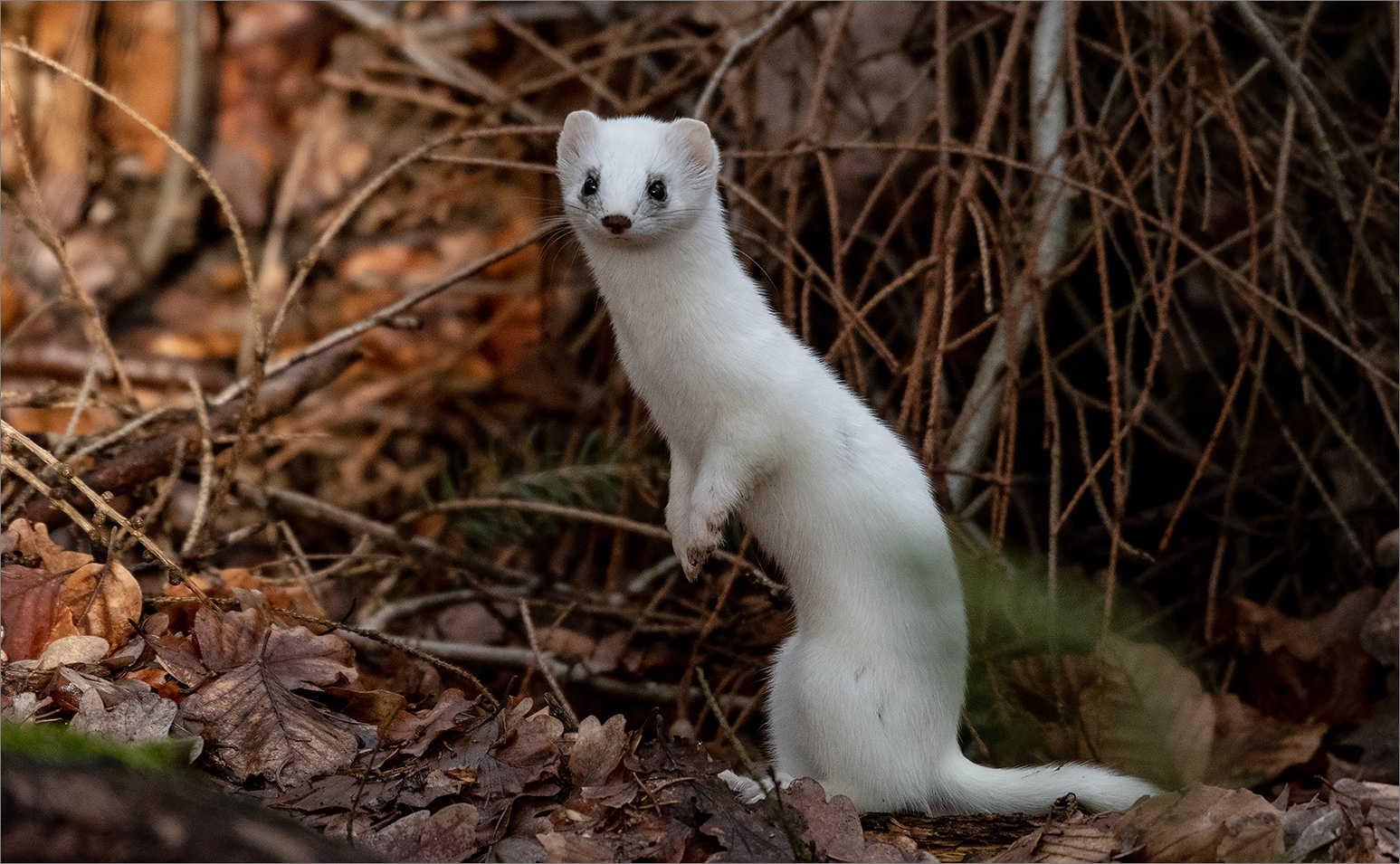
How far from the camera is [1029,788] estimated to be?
2.16 metres

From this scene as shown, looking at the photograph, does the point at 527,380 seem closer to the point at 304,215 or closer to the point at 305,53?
the point at 304,215

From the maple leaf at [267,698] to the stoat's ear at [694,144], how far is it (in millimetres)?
1231

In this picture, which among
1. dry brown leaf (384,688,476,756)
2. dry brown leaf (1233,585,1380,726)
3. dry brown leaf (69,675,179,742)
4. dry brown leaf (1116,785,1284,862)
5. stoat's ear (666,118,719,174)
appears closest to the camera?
dry brown leaf (1116,785,1284,862)

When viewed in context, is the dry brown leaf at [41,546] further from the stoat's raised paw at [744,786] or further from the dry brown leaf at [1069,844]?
the dry brown leaf at [1069,844]

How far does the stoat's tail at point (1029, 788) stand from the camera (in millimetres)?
2100

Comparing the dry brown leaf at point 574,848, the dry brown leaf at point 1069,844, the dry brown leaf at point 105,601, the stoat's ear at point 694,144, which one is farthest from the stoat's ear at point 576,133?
the dry brown leaf at point 1069,844

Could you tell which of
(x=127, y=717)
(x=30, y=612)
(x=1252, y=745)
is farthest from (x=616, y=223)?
(x=1252, y=745)

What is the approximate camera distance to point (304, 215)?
529 cm

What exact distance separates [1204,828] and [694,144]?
155cm

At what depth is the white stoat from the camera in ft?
7.31

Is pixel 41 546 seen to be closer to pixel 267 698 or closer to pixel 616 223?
pixel 267 698

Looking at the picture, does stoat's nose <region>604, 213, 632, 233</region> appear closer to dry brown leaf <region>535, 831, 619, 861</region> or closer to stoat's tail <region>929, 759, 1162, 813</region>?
dry brown leaf <region>535, 831, 619, 861</region>

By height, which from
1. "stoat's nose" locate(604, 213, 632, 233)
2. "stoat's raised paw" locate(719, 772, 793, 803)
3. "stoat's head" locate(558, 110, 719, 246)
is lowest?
"stoat's raised paw" locate(719, 772, 793, 803)

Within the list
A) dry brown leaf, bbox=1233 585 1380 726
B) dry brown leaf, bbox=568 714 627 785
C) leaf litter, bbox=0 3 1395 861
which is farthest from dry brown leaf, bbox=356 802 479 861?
dry brown leaf, bbox=1233 585 1380 726
